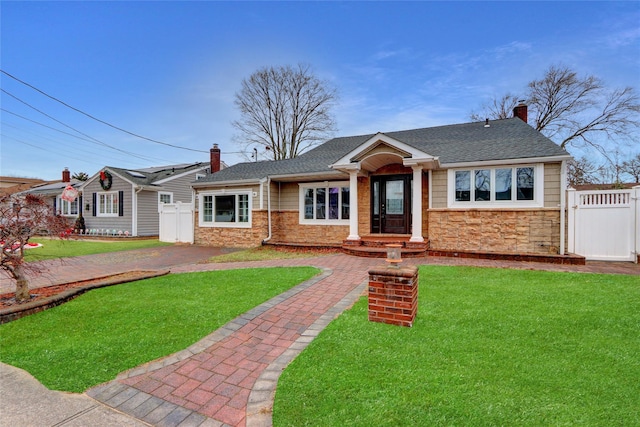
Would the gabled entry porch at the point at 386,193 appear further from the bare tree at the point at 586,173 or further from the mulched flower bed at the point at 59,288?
the bare tree at the point at 586,173

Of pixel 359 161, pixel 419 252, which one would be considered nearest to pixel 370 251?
pixel 419 252

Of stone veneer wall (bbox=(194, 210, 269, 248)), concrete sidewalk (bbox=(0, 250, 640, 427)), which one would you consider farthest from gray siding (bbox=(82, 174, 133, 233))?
concrete sidewalk (bbox=(0, 250, 640, 427))

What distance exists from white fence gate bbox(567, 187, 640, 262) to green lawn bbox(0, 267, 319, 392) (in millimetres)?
8270

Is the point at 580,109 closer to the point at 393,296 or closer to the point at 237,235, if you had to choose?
the point at 237,235

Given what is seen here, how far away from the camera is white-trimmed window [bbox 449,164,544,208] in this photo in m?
8.97

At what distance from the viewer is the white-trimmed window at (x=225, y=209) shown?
13.1 meters

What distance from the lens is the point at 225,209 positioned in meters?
13.6

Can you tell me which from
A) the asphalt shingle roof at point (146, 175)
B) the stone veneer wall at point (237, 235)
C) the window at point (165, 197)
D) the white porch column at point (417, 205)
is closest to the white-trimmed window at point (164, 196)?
the window at point (165, 197)

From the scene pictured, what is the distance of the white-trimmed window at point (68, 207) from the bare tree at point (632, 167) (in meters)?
38.6

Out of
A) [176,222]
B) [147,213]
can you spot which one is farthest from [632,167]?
[147,213]

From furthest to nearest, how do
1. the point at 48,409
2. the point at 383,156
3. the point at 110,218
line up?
the point at 110,218 → the point at 383,156 → the point at 48,409

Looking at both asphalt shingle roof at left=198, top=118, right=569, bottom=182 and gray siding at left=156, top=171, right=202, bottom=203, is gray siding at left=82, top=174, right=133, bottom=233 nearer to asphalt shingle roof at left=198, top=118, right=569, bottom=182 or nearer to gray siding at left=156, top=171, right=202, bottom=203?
gray siding at left=156, top=171, right=202, bottom=203

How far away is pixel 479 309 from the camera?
13.5 ft

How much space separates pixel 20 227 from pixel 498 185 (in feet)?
38.1
